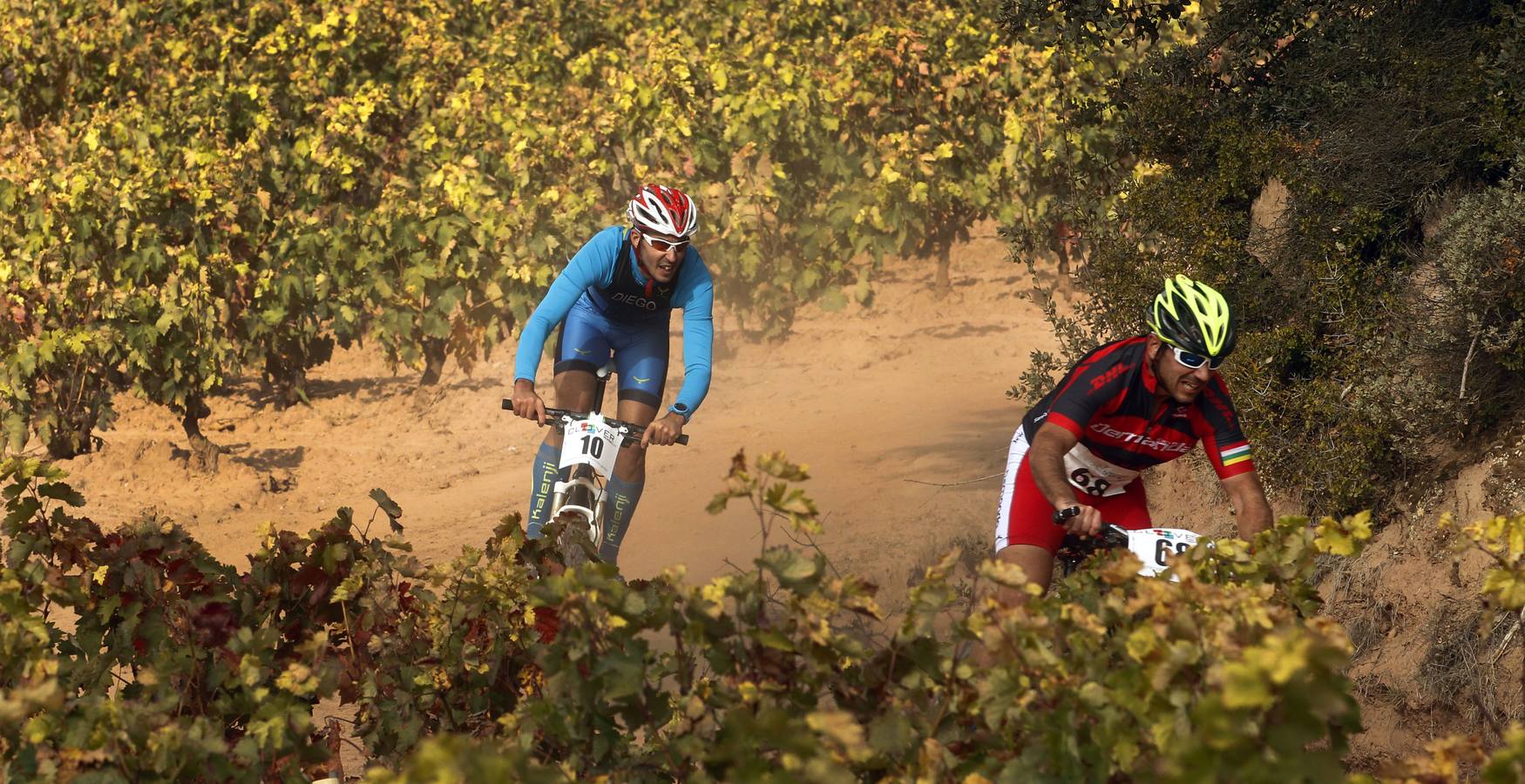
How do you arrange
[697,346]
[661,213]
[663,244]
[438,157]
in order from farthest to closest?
[438,157]
[697,346]
[663,244]
[661,213]

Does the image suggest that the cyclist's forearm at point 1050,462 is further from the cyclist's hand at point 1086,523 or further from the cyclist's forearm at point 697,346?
the cyclist's forearm at point 697,346

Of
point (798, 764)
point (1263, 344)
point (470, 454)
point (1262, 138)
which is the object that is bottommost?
point (470, 454)

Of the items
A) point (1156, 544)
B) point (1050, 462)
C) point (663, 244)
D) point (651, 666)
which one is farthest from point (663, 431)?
point (651, 666)

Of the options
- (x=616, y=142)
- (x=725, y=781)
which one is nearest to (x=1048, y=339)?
(x=616, y=142)

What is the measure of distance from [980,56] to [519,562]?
10886mm

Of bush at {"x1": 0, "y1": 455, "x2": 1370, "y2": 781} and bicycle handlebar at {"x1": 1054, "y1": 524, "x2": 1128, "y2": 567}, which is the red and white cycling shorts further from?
bush at {"x1": 0, "y1": 455, "x2": 1370, "y2": 781}

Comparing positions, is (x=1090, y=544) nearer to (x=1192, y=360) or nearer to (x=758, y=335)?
(x=1192, y=360)

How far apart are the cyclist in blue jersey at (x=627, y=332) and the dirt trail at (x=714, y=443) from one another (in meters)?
1.86

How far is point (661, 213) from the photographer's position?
696 cm

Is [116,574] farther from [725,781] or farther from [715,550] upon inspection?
[715,550]

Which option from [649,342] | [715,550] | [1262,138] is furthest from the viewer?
[715,550]

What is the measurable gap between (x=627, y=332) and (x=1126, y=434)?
10.5 ft

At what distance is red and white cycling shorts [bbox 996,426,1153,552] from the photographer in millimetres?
5480

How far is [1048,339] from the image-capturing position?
565 inches
